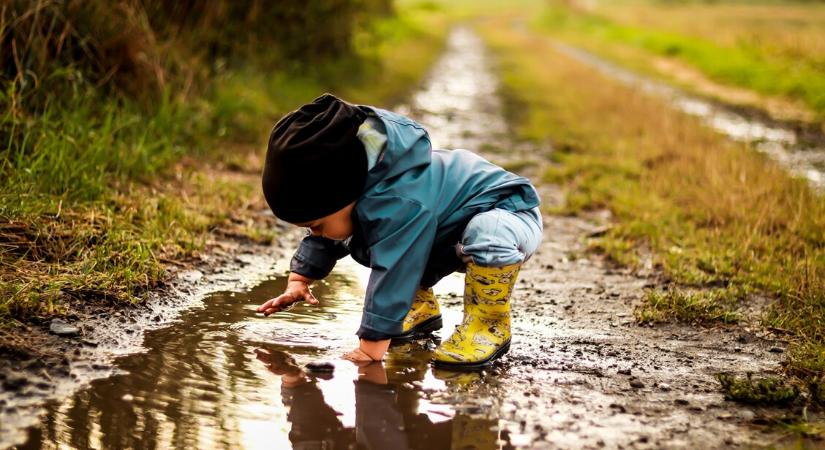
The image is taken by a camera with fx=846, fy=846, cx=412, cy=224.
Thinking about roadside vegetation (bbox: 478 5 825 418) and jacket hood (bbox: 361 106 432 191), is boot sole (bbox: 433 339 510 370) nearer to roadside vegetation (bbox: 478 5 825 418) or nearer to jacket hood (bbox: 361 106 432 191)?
jacket hood (bbox: 361 106 432 191)

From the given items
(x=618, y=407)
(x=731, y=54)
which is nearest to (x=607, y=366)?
(x=618, y=407)

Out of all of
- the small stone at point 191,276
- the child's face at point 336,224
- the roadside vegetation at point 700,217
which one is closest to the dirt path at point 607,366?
the roadside vegetation at point 700,217

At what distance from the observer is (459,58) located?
17125mm

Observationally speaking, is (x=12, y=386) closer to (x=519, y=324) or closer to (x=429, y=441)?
(x=429, y=441)

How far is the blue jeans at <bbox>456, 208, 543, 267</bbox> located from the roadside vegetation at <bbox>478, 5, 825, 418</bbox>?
77 centimetres

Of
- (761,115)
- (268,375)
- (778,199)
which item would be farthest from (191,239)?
(761,115)

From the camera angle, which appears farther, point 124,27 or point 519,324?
point 124,27

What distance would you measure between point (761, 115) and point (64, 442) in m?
10.3

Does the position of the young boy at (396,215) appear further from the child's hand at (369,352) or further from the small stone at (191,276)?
the small stone at (191,276)

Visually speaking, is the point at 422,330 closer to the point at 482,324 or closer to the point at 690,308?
the point at 482,324

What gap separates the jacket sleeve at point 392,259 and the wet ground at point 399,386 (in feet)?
0.59

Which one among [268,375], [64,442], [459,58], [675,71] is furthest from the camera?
[459,58]

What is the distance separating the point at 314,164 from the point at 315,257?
613mm

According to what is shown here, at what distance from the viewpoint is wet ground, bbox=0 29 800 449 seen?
232 cm
